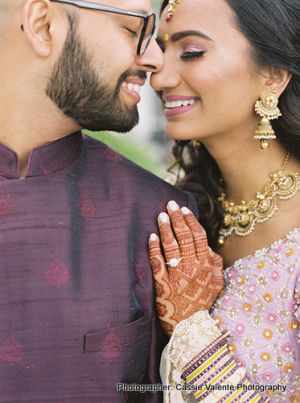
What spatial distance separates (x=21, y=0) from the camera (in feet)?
6.06

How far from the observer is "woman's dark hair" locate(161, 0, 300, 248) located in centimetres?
213

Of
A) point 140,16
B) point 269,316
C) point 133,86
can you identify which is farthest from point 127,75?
point 269,316

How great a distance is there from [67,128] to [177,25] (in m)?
0.54

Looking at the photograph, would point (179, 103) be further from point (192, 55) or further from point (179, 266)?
point (179, 266)

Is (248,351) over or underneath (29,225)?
underneath

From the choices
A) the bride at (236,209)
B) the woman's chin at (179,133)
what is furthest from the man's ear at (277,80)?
the woman's chin at (179,133)

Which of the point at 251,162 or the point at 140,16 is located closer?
the point at 140,16

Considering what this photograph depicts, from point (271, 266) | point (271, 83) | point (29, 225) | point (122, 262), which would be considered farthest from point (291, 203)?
point (29, 225)

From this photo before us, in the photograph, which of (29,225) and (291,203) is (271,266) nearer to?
(291,203)

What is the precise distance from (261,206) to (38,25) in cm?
89

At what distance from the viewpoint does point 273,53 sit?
2.17 metres

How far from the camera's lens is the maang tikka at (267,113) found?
7.20ft

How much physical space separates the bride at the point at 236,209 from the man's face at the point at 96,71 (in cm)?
29

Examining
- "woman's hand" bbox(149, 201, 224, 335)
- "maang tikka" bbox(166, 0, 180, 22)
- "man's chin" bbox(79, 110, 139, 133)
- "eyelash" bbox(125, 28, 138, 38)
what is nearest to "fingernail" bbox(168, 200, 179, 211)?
"woman's hand" bbox(149, 201, 224, 335)
